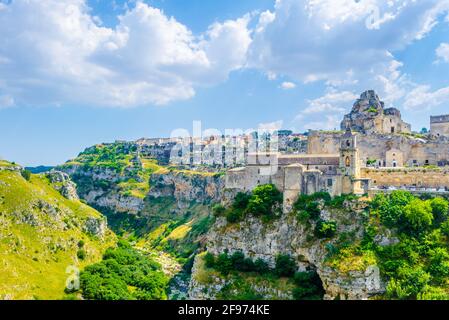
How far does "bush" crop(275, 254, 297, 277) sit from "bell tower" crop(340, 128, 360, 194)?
31.3 feet

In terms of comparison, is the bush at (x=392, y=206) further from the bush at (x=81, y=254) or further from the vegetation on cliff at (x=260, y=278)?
the bush at (x=81, y=254)

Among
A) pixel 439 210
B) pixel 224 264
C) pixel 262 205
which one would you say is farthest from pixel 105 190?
pixel 439 210

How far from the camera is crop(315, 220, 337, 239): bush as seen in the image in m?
41.8

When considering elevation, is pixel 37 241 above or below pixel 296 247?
below

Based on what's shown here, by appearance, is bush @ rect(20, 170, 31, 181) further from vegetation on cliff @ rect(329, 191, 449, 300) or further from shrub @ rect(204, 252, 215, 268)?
vegetation on cliff @ rect(329, 191, 449, 300)

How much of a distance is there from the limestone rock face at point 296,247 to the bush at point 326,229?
17.9 inches

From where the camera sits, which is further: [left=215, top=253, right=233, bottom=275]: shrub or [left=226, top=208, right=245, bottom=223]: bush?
[left=226, top=208, right=245, bottom=223]: bush

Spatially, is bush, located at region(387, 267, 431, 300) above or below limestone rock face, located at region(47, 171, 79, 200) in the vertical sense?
below

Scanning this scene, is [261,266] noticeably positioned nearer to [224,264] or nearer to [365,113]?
[224,264]

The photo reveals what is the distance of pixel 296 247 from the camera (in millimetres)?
44000

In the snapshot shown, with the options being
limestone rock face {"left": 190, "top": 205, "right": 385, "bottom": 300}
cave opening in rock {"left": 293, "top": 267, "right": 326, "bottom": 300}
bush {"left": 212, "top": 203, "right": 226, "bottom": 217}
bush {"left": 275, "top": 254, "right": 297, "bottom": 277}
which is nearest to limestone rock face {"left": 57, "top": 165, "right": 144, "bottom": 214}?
bush {"left": 212, "top": 203, "right": 226, "bottom": 217}

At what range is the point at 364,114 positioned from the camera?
62.7m

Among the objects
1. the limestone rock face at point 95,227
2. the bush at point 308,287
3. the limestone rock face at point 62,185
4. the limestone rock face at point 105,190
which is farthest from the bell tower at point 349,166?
the limestone rock face at point 105,190

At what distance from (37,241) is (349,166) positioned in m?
41.3
